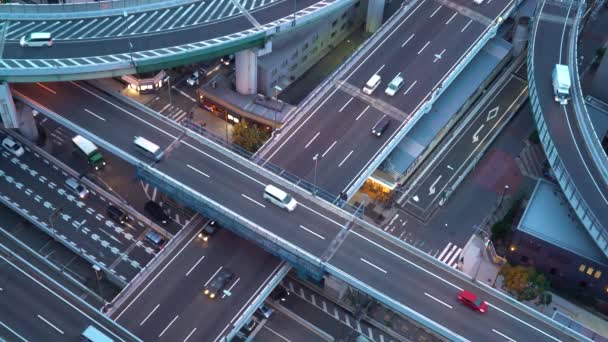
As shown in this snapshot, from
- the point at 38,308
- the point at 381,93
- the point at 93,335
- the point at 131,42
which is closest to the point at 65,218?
the point at 38,308

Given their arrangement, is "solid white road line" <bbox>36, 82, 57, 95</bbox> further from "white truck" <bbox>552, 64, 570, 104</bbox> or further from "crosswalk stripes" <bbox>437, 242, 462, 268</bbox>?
"white truck" <bbox>552, 64, 570, 104</bbox>

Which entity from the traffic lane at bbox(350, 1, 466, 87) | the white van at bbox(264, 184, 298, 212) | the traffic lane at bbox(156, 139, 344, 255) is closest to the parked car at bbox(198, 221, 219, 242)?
the traffic lane at bbox(156, 139, 344, 255)

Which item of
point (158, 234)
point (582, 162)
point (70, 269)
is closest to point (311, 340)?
point (158, 234)

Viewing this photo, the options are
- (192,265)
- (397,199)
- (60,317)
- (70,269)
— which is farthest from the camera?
(397,199)

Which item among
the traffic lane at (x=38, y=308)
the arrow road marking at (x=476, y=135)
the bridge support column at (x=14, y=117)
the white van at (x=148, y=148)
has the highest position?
the arrow road marking at (x=476, y=135)

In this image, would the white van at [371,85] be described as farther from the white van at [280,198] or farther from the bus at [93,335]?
the bus at [93,335]

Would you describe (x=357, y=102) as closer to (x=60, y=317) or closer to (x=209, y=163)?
(x=209, y=163)

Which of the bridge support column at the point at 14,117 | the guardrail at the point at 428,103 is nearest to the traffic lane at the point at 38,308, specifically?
the bridge support column at the point at 14,117
